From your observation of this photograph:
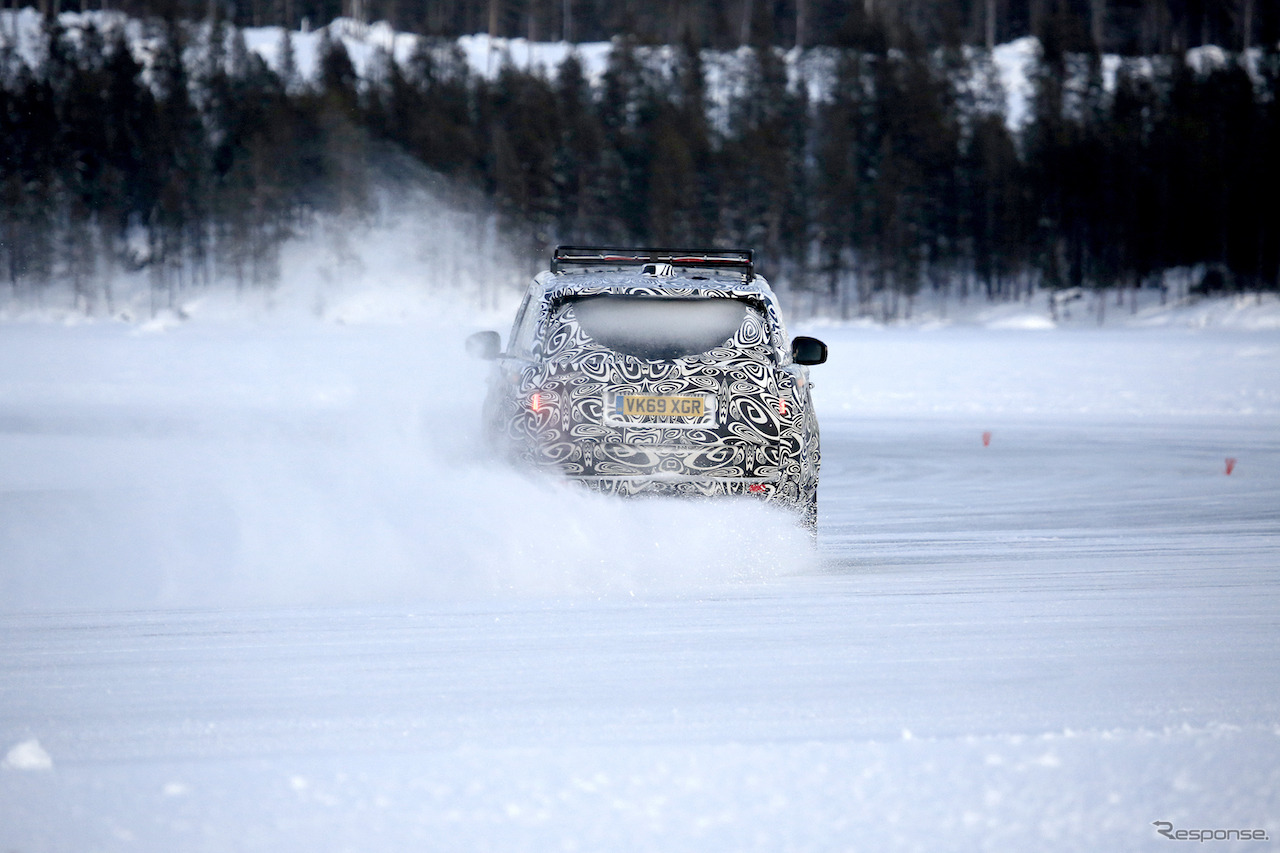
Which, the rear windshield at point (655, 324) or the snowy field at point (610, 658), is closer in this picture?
the snowy field at point (610, 658)

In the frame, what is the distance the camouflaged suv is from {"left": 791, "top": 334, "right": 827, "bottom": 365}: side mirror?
1.58ft

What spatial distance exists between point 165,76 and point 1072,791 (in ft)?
319

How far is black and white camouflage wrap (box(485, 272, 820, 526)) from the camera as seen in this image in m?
7.57

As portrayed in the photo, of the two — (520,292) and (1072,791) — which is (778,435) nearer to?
(1072,791)

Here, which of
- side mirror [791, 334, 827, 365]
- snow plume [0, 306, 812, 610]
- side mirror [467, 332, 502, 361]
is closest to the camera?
snow plume [0, 306, 812, 610]

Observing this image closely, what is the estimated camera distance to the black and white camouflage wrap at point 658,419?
7566 mm

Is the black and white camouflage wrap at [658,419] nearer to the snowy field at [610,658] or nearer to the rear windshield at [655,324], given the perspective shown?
the rear windshield at [655,324]

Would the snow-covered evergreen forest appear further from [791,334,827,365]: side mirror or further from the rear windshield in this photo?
the rear windshield

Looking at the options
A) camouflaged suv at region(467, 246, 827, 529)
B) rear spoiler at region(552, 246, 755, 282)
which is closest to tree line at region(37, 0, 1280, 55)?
rear spoiler at region(552, 246, 755, 282)

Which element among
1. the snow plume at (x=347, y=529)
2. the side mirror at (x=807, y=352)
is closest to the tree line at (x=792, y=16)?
the snow plume at (x=347, y=529)

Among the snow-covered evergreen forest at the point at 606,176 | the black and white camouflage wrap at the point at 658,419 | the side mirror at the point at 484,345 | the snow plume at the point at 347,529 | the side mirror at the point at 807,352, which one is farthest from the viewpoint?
the snow-covered evergreen forest at the point at 606,176

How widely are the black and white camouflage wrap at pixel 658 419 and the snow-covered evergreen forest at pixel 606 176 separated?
6920 cm

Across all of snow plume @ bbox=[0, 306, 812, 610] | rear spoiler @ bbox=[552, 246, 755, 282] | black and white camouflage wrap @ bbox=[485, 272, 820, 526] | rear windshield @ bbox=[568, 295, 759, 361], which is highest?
rear spoiler @ bbox=[552, 246, 755, 282]

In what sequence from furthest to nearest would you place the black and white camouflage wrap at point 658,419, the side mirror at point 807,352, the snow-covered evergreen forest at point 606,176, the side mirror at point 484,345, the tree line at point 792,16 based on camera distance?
the tree line at point 792,16 → the snow-covered evergreen forest at point 606,176 → the side mirror at point 484,345 → the side mirror at point 807,352 → the black and white camouflage wrap at point 658,419
